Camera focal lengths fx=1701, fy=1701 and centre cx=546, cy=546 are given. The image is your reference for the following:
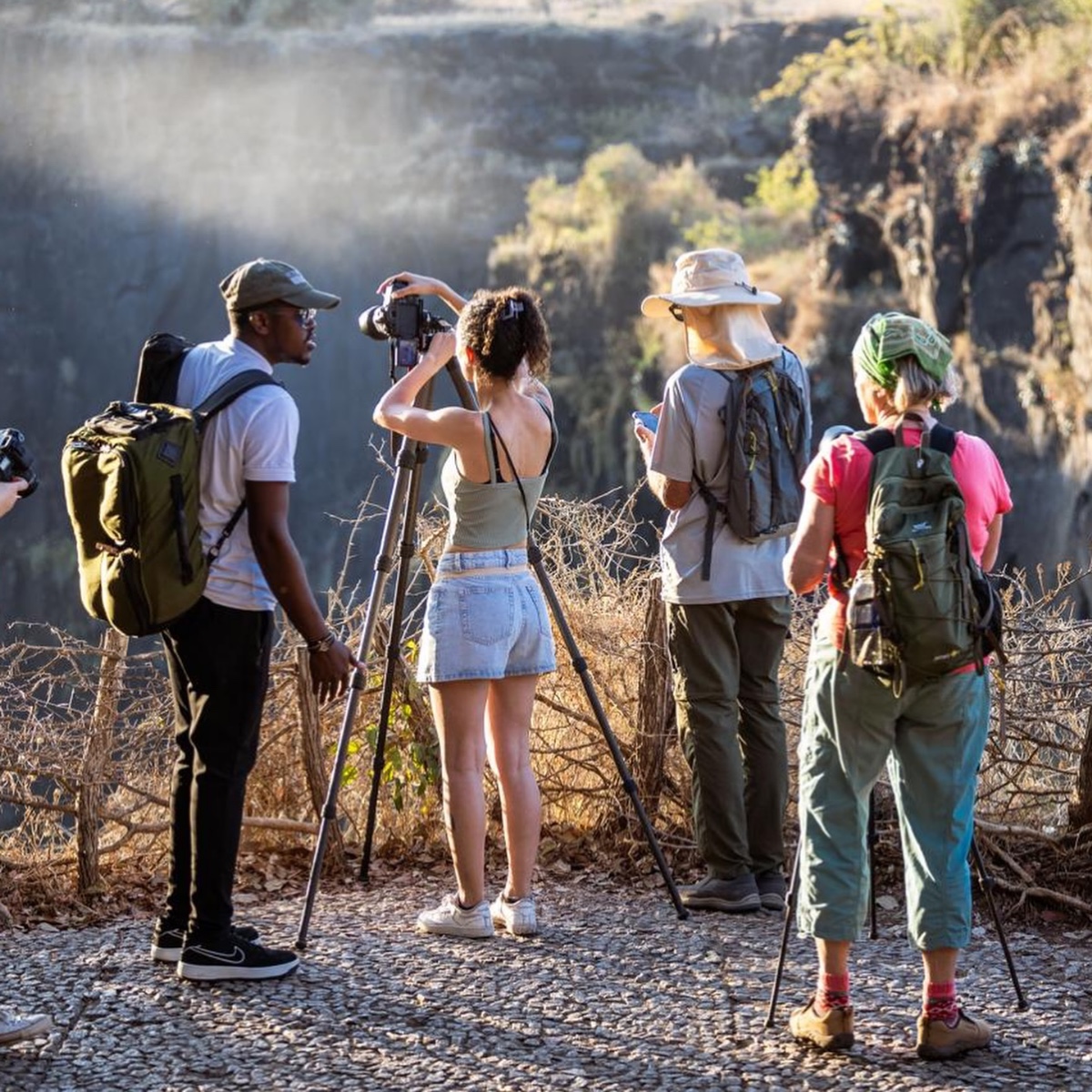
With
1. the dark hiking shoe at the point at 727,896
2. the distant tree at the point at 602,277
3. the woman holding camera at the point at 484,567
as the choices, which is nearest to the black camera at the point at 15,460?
the woman holding camera at the point at 484,567

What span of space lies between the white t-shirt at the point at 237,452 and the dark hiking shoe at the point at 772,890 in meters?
1.84

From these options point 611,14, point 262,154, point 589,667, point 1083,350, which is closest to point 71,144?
point 262,154

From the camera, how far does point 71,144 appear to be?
57469 mm

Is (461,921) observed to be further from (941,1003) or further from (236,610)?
(941,1003)

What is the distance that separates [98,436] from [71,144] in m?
57.2

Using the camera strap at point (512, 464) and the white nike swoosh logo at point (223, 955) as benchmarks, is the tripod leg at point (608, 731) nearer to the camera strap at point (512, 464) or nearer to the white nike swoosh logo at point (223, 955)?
the camera strap at point (512, 464)

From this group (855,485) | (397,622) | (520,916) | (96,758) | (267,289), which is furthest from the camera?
(96,758)

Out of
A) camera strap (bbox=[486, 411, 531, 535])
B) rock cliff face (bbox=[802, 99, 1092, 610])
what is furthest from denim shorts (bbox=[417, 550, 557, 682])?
rock cliff face (bbox=[802, 99, 1092, 610])

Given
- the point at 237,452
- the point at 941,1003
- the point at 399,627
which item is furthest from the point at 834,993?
the point at 399,627

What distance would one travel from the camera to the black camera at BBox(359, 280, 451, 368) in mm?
4562

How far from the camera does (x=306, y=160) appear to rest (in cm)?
5953

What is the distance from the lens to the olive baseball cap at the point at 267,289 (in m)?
4.05

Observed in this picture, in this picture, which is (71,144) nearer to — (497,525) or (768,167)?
(768,167)

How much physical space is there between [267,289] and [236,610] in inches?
30.1
